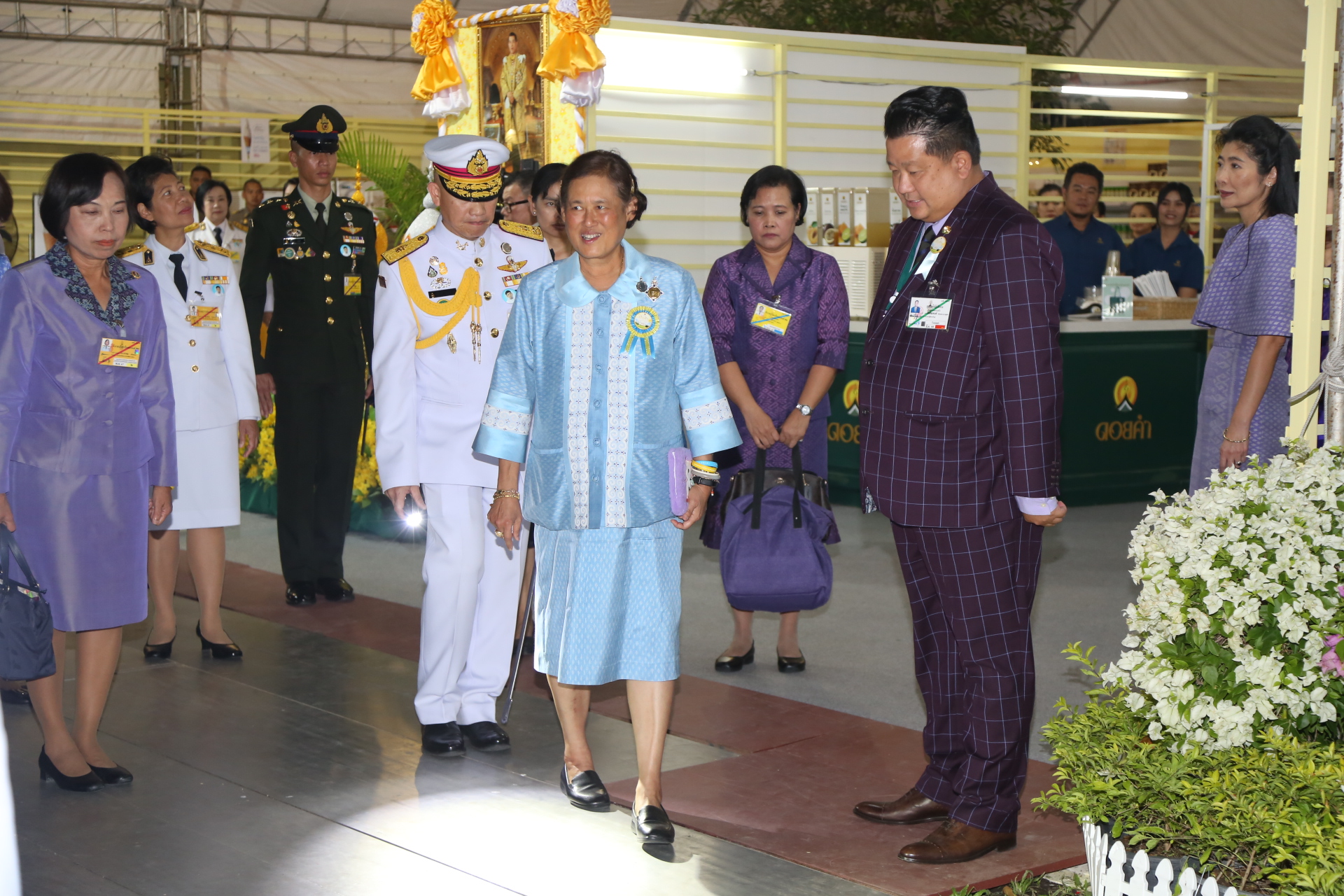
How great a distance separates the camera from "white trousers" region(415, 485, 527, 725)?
4086 millimetres

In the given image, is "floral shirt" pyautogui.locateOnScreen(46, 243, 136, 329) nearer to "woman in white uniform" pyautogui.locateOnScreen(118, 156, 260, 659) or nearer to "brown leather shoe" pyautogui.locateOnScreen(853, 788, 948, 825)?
"woman in white uniform" pyautogui.locateOnScreen(118, 156, 260, 659)

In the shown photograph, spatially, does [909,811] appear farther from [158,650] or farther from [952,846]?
[158,650]

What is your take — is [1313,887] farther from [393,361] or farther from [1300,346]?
[393,361]

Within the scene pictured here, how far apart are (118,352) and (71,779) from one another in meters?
1.18

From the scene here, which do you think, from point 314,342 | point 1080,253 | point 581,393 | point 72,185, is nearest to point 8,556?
point 72,185

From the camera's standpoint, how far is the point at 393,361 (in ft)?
13.1

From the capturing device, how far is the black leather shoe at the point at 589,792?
3650 millimetres

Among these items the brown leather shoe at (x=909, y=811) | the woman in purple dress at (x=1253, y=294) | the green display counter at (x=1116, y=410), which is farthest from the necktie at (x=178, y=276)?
the green display counter at (x=1116, y=410)

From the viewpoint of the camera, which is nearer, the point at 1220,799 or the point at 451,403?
the point at 1220,799

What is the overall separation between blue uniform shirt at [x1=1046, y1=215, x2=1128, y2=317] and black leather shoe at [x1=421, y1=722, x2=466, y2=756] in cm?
563

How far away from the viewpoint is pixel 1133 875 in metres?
2.41

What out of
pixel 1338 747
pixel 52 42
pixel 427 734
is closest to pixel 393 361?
pixel 427 734

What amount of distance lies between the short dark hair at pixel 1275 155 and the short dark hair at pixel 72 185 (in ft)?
10.8

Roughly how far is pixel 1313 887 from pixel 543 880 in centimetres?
172
